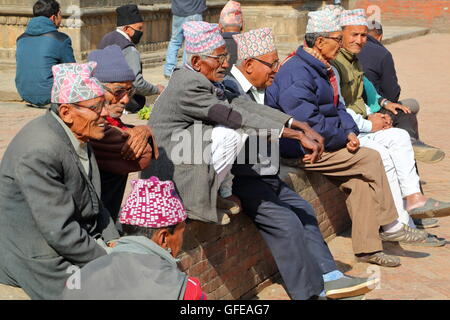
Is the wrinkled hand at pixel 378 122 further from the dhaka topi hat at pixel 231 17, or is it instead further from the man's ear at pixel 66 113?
the man's ear at pixel 66 113

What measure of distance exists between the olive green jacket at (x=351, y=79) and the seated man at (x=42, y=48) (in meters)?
3.18

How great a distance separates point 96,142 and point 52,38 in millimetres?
4587

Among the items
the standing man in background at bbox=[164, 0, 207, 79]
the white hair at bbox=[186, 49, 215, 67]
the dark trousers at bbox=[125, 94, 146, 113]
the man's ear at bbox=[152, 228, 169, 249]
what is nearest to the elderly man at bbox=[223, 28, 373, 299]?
the white hair at bbox=[186, 49, 215, 67]

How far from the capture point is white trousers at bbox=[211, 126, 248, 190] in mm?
5301

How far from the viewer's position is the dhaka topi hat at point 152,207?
3.83 meters

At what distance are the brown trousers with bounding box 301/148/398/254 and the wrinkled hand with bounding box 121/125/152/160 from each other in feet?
6.37

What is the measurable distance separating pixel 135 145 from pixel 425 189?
4.32 metres

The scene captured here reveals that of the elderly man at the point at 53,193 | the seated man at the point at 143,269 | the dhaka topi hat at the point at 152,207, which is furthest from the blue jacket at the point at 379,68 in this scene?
the seated man at the point at 143,269

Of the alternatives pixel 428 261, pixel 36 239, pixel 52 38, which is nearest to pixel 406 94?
pixel 52 38

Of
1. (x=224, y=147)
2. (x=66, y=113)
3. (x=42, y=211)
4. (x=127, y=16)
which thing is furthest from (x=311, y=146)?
(x=127, y=16)

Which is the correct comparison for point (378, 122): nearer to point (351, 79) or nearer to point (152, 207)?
point (351, 79)

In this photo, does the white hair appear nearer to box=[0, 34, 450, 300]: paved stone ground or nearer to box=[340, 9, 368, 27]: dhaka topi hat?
box=[0, 34, 450, 300]: paved stone ground

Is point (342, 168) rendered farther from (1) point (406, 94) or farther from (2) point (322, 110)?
(1) point (406, 94)

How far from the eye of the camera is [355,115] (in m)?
7.27
